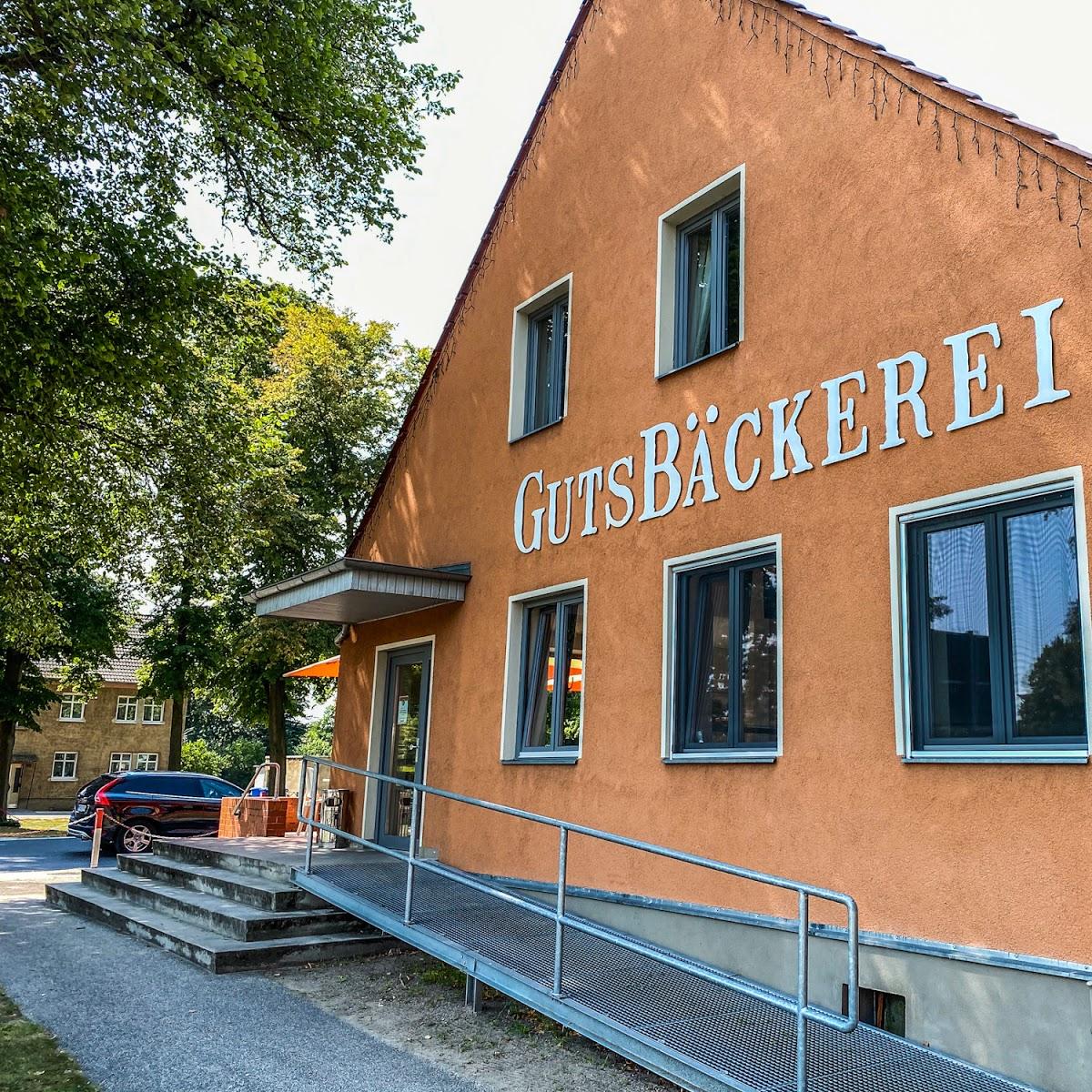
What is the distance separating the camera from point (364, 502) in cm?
2734

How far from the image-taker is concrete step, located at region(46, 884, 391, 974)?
8008mm

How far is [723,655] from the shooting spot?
25.1 ft

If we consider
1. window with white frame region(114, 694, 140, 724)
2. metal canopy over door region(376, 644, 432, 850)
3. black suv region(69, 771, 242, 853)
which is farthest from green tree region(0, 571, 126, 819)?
window with white frame region(114, 694, 140, 724)

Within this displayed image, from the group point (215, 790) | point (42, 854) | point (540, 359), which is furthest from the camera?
point (42, 854)

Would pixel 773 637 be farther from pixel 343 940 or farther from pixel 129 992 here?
pixel 129 992

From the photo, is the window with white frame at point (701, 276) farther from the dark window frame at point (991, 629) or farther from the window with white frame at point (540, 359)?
the dark window frame at point (991, 629)

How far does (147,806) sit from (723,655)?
14374 millimetres

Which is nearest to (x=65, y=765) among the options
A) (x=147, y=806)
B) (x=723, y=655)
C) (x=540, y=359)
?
(x=147, y=806)

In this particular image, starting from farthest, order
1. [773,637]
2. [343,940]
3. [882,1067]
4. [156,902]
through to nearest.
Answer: [156,902] < [343,940] < [773,637] < [882,1067]

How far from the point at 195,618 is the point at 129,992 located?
19745 mm

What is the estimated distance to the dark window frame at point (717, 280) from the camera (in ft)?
27.1

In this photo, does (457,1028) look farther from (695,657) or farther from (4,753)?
(4,753)

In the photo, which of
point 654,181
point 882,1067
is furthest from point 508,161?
point 882,1067

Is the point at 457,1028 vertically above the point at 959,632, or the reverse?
the point at 959,632
